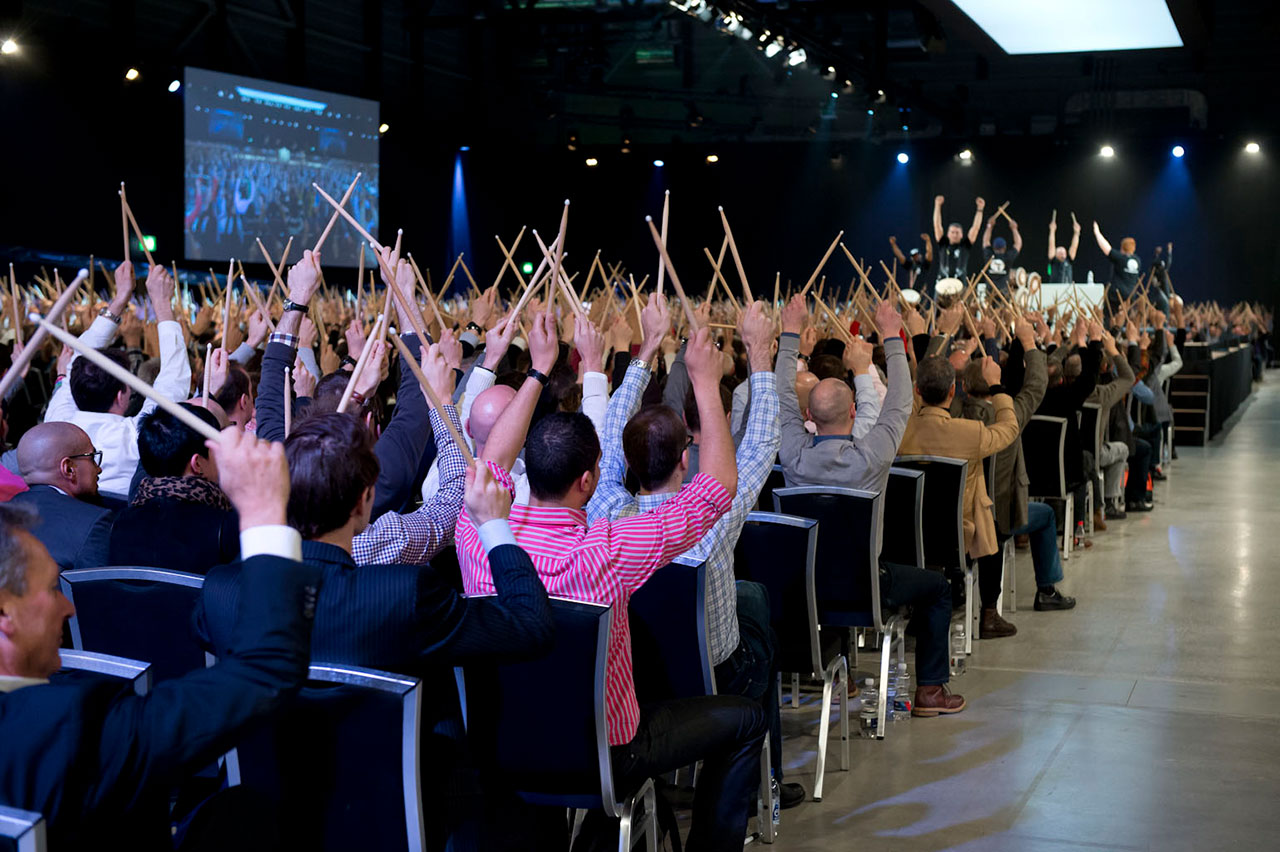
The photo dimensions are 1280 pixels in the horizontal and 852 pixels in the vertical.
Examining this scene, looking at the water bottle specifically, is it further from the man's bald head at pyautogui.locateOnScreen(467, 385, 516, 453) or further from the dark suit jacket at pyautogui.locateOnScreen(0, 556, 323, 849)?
the dark suit jacket at pyautogui.locateOnScreen(0, 556, 323, 849)

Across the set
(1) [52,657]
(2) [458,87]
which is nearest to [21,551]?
(1) [52,657]

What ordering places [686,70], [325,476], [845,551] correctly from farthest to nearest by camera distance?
[686,70] < [845,551] < [325,476]

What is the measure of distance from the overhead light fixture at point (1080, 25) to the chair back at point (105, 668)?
932cm

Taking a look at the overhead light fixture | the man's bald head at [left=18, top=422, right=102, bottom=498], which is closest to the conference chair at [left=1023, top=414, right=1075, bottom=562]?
the man's bald head at [left=18, top=422, right=102, bottom=498]

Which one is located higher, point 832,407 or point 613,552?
point 832,407

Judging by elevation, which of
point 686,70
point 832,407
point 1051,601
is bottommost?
point 1051,601

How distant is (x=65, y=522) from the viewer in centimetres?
283

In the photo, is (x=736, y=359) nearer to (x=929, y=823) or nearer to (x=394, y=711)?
(x=929, y=823)

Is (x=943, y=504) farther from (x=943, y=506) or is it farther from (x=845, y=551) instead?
(x=845, y=551)

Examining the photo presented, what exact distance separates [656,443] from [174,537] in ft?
3.23

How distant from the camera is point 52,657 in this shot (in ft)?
4.62

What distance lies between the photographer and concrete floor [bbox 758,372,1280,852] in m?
2.92

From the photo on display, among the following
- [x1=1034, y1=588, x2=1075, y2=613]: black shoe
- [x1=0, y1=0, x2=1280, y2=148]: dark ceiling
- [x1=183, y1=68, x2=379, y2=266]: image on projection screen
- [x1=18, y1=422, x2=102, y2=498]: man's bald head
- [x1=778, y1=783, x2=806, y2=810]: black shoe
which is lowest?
[x1=778, y1=783, x2=806, y2=810]: black shoe

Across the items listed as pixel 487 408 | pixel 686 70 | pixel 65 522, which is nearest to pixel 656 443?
pixel 487 408
